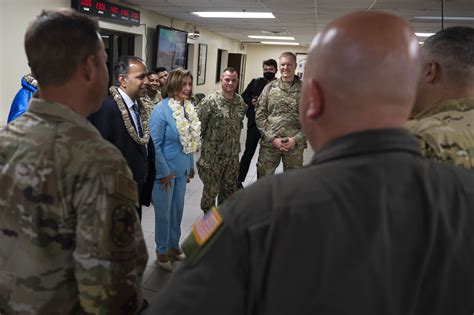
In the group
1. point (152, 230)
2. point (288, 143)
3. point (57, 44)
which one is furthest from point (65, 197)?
point (288, 143)

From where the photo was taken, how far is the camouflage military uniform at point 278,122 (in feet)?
12.1

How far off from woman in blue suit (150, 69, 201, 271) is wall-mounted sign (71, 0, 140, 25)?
269 cm

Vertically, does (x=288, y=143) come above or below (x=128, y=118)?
below

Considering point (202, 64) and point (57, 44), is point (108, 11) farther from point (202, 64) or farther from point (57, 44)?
point (202, 64)

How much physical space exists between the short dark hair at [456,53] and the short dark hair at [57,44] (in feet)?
3.66

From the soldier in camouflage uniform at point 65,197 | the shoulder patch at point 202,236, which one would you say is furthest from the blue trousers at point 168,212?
the shoulder patch at point 202,236

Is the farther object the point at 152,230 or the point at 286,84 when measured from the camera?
Result: the point at 286,84

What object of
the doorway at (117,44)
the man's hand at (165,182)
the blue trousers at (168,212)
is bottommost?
the blue trousers at (168,212)

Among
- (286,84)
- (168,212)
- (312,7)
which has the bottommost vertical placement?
(168,212)

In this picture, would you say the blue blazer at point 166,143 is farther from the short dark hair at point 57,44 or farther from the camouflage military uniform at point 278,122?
the short dark hair at point 57,44

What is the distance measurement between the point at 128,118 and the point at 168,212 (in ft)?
2.65

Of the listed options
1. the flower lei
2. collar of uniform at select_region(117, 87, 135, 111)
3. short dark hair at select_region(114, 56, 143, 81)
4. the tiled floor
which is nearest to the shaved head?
the tiled floor

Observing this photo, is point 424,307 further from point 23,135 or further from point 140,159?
point 140,159

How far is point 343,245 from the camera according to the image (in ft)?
1.99
